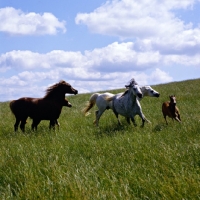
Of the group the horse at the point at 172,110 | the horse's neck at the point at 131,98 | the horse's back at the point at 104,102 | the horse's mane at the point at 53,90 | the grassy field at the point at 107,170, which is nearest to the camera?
the grassy field at the point at 107,170

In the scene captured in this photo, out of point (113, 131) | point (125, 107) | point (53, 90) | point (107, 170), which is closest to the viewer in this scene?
point (107, 170)

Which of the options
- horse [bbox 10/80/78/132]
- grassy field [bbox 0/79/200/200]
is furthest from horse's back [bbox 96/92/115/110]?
grassy field [bbox 0/79/200/200]

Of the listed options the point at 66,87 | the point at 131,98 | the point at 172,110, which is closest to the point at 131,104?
the point at 131,98

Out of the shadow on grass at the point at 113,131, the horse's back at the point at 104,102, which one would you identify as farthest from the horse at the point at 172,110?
the horse's back at the point at 104,102

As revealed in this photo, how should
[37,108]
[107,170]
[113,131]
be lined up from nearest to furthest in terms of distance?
[107,170]
[113,131]
[37,108]

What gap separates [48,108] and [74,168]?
613 cm

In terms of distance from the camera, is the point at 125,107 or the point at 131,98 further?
the point at 125,107

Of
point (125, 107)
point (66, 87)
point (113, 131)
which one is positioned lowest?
point (113, 131)

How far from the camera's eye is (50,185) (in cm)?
445

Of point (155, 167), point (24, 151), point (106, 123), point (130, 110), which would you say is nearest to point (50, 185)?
point (155, 167)

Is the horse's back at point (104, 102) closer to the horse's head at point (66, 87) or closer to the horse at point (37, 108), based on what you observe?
the horse's head at point (66, 87)

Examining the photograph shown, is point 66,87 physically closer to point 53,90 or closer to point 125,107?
point 53,90

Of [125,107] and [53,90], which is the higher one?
[53,90]

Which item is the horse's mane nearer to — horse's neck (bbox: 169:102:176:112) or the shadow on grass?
the shadow on grass
